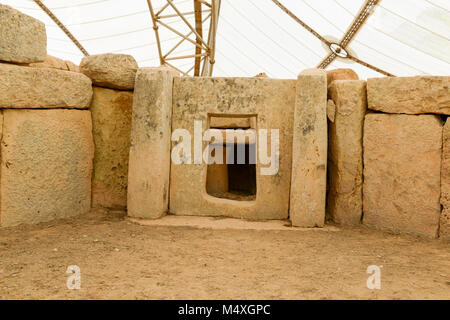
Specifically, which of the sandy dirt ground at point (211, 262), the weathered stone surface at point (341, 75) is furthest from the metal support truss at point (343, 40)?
the sandy dirt ground at point (211, 262)

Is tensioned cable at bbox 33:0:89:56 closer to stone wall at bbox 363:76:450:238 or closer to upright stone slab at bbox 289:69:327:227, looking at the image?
upright stone slab at bbox 289:69:327:227

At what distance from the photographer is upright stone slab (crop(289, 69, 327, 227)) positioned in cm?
380

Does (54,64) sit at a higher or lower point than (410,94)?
higher

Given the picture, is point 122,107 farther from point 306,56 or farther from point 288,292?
point 306,56

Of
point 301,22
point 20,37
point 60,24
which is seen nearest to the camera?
point 20,37

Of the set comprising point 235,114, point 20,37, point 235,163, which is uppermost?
point 20,37

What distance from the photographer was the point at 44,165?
3729mm

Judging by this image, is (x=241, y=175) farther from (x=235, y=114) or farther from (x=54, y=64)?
(x=54, y=64)

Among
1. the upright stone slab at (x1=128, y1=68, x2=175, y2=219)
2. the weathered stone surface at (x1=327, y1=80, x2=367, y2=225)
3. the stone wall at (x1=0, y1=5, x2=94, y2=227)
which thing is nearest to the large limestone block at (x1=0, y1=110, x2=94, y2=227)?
the stone wall at (x1=0, y1=5, x2=94, y2=227)

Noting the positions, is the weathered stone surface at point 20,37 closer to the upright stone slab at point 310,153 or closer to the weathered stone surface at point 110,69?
the weathered stone surface at point 110,69

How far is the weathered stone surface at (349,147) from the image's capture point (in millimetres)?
3949

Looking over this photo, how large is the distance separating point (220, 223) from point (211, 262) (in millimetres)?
1123

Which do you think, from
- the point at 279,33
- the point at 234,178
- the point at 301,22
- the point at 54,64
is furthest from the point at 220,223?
the point at 279,33

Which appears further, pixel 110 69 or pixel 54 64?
pixel 110 69
